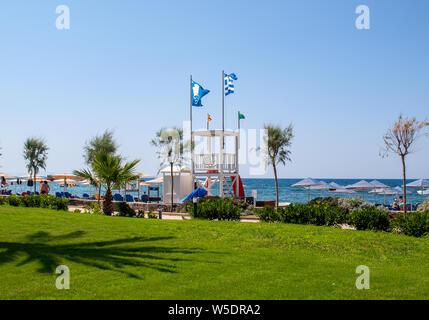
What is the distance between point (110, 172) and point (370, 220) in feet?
37.7

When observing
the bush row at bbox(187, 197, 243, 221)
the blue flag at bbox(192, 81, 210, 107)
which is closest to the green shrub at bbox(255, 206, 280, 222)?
the bush row at bbox(187, 197, 243, 221)

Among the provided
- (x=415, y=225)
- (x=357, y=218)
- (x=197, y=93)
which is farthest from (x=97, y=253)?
(x=197, y=93)

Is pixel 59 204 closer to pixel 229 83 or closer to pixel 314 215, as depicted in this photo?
pixel 314 215

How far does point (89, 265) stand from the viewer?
26.5 feet

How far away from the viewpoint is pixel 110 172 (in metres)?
19.4

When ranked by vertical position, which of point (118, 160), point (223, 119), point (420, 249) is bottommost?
point (420, 249)

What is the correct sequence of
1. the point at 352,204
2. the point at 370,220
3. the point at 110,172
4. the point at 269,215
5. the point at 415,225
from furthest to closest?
the point at 352,204 → the point at 110,172 → the point at 269,215 → the point at 370,220 → the point at 415,225

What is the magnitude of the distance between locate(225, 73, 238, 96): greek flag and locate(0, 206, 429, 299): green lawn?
1729cm

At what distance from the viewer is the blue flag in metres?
28.8

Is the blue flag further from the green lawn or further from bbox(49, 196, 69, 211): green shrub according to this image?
the green lawn

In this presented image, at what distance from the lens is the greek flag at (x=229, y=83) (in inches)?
1181
